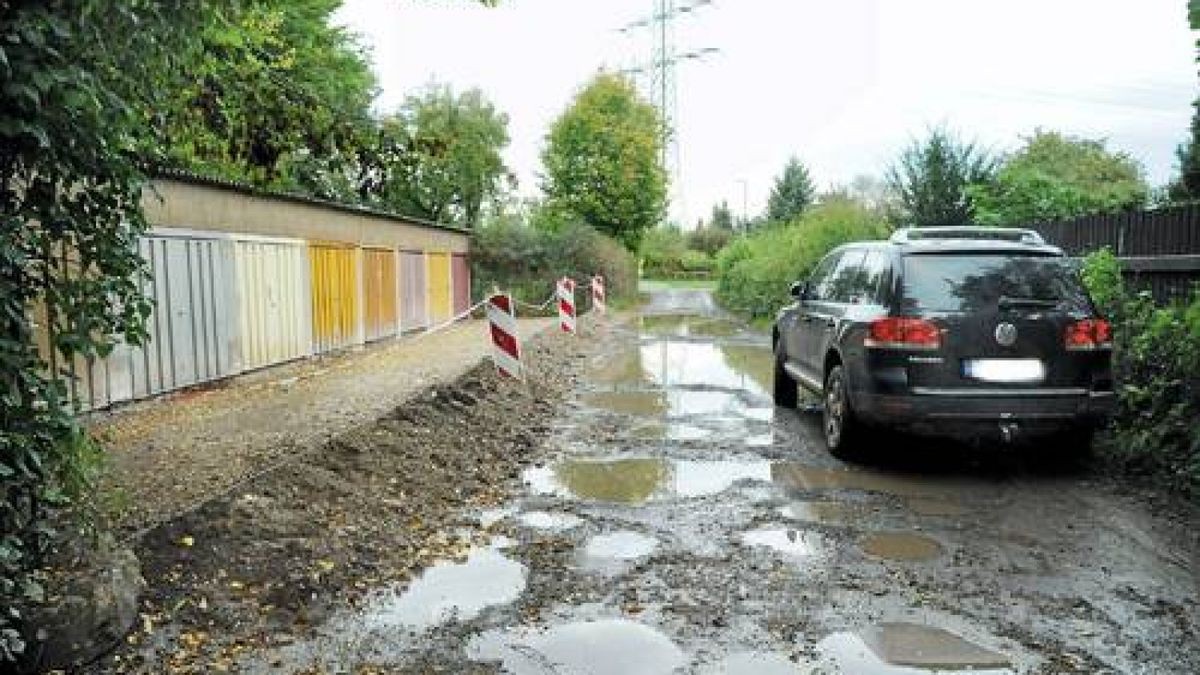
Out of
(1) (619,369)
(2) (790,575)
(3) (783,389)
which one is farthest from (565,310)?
(2) (790,575)

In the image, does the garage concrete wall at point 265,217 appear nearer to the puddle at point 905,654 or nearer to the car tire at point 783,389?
the puddle at point 905,654

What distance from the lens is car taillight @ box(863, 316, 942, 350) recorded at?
7133 millimetres

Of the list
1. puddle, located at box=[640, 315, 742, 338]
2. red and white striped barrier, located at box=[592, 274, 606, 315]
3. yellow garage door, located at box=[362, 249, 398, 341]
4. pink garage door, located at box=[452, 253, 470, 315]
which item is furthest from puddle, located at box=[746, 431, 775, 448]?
red and white striped barrier, located at box=[592, 274, 606, 315]

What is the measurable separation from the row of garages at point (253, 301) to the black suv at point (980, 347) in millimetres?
5228

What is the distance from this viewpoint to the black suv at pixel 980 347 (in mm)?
7090

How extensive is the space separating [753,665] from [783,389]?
723 centimetres

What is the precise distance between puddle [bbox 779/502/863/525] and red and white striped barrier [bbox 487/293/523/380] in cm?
541

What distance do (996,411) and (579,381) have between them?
7307 mm

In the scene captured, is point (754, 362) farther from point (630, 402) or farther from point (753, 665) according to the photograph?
point (753, 665)

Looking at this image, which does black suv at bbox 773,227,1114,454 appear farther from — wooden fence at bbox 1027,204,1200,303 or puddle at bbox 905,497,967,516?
wooden fence at bbox 1027,204,1200,303

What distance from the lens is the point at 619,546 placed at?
5621 millimetres

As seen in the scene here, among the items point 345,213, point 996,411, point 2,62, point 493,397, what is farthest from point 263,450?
point 345,213

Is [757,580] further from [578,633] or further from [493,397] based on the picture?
[493,397]

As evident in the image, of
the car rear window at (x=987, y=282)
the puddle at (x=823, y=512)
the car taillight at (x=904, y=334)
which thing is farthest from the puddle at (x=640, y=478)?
the car rear window at (x=987, y=282)
